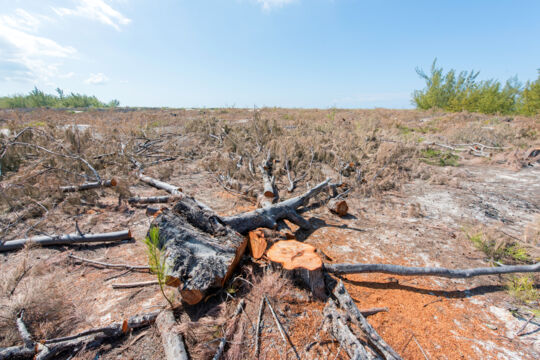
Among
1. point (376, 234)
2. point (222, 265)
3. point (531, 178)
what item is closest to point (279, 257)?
point (222, 265)

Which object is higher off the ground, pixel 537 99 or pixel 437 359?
pixel 537 99

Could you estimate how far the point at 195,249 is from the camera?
2.39 meters

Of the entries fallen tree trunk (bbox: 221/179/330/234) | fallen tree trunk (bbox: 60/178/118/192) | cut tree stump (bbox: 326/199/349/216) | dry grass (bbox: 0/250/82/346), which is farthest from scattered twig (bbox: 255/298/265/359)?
fallen tree trunk (bbox: 60/178/118/192)

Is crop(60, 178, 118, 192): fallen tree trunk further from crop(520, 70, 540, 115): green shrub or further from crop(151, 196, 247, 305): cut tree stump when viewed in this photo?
crop(520, 70, 540, 115): green shrub

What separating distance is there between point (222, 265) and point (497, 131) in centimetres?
1293

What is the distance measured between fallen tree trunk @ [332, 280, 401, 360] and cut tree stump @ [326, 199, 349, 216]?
2220mm

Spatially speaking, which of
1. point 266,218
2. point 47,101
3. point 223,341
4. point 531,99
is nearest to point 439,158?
point 266,218

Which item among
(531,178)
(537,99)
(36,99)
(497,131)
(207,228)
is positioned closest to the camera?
(207,228)

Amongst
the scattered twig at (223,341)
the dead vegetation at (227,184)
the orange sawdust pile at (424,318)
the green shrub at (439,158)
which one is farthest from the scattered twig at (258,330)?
the green shrub at (439,158)

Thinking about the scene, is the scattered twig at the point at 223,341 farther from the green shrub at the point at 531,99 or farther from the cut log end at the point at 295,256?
the green shrub at the point at 531,99

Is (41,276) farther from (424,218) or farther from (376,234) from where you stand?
(424,218)

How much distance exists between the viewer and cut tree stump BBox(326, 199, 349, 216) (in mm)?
4238

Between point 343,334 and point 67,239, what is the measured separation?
369 centimetres

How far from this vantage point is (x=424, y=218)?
4230 mm
